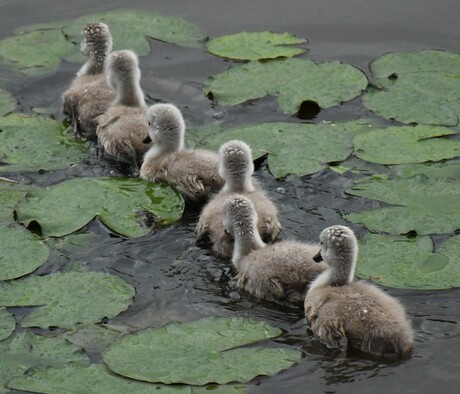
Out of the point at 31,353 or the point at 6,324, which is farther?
the point at 6,324

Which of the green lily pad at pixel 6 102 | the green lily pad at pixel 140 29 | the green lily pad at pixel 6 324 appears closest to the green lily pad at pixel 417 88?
the green lily pad at pixel 140 29

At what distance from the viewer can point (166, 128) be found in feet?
33.6

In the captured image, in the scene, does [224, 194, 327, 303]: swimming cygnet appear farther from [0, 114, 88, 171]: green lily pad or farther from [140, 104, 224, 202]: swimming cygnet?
[0, 114, 88, 171]: green lily pad

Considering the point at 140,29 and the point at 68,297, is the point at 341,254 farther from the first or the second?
the point at 140,29

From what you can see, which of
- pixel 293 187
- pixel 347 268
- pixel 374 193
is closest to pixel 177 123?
pixel 293 187

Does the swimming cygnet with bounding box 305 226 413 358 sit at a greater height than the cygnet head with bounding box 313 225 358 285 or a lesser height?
lesser

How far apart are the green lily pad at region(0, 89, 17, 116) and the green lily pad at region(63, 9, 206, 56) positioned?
129 cm

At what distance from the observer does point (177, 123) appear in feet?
33.8

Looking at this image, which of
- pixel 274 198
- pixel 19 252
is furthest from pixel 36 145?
pixel 274 198

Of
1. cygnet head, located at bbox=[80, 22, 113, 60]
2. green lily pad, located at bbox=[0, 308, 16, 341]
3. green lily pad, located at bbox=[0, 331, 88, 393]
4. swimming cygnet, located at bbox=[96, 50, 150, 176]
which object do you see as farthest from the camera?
cygnet head, located at bbox=[80, 22, 113, 60]

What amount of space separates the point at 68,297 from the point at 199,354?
48.7 inches

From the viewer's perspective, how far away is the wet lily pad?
9.31 m

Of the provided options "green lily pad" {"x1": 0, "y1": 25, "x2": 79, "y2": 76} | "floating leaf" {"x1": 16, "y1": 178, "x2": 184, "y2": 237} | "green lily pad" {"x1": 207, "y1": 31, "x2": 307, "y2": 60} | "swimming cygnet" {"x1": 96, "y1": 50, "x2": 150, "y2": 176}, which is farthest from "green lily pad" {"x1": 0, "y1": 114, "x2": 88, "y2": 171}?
"green lily pad" {"x1": 207, "y1": 31, "x2": 307, "y2": 60}

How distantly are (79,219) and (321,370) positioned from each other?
257 cm
